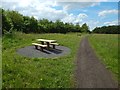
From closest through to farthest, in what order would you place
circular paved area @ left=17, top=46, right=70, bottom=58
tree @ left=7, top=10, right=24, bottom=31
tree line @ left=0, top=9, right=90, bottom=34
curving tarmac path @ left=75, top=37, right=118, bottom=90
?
Result: curving tarmac path @ left=75, top=37, right=118, bottom=90 → circular paved area @ left=17, top=46, right=70, bottom=58 → tree line @ left=0, top=9, right=90, bottom=34 → tree @ left=7, top=10, right=24, bottom=31

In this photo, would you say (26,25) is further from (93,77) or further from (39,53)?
(93,77)

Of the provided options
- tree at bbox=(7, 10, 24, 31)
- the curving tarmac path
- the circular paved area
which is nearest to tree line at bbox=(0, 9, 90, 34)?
tree at bbox=(7, 10, 24, 31)

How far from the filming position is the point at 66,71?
11562 millimetres

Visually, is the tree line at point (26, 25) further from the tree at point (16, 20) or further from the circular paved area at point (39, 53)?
the circular paved area at point (39, 53)

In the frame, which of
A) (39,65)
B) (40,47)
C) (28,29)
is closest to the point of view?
(39,65)

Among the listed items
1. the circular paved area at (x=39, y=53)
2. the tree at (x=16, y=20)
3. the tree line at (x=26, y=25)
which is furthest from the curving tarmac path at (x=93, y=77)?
the tree at (x=16, y=20)

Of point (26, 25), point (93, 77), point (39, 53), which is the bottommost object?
point (93, 77)

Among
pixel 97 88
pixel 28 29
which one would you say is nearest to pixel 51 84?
pixel 97 88

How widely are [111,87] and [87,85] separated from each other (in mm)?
917

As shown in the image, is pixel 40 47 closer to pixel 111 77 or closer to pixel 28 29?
pixel 111 77

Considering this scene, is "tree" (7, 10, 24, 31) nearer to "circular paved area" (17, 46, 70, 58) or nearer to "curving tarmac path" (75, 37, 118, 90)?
"circular paved area" (17, 46, 70, 58)

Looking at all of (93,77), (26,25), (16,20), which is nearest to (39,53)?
(93,77)

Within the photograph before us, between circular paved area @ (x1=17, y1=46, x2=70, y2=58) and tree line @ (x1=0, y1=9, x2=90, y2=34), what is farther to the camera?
tree line @ (x1=0, y1=9, x2=90, y2=34)

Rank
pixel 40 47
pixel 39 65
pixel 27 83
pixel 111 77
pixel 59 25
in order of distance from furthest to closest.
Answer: pixel 59 25
pixel 40 47
pixel 39 65
pixel 111 77
pixel 27 83
